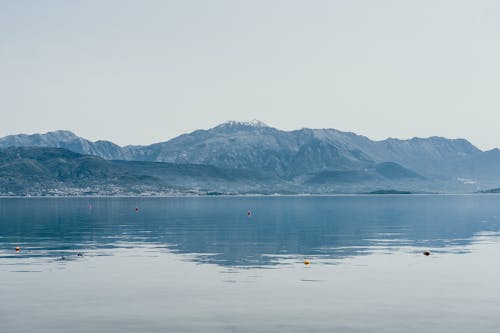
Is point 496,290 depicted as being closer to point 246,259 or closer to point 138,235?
point 246,259

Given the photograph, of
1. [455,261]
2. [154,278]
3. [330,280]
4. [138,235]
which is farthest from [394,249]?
[138,235]

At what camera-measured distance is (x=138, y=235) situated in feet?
402

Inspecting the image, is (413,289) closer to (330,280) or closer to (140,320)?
(330,280)

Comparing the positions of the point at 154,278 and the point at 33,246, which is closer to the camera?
the point at 154,278

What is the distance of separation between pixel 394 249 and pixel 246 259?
23.2 meters

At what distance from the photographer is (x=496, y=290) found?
58.2 metres

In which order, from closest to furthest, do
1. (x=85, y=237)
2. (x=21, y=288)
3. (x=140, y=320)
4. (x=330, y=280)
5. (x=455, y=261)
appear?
(x=140, y=320) → (x=21, y=288) → (x=330, y=280) → (x=455, y=261) → (x=85, y=237)

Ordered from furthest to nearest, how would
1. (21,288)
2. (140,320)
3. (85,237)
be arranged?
(85,237), (21,288), (140,320)

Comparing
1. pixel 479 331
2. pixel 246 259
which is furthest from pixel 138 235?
pixel 479 331

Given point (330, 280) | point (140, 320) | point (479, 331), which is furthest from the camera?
point (330, 280)

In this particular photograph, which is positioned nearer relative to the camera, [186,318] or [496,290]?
[186,318]

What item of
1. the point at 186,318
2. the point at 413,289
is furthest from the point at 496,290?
the point at 186,318

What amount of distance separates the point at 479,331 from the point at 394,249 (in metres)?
51.3

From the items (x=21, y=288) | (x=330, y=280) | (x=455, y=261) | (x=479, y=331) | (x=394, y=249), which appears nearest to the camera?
(x=479, y=331)
